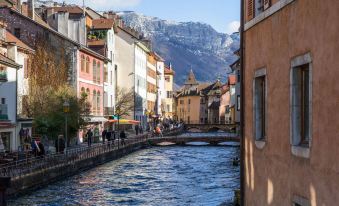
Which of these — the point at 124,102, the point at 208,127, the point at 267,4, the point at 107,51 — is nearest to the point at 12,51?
the point at 107,51

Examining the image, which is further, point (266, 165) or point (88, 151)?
point (88, 151)

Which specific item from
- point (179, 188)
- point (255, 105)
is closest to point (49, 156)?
point (179, 188)

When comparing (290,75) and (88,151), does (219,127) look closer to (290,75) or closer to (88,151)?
(88,151)

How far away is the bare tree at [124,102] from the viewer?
84812mm

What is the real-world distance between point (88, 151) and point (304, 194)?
37120 mm

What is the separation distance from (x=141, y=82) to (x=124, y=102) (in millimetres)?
18789

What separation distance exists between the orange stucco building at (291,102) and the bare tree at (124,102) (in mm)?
68712

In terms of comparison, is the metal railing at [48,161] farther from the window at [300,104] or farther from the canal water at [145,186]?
the window at [300,104]

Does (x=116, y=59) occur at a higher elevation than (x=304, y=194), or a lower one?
higher

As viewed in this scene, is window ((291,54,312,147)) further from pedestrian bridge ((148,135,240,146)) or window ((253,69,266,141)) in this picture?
pedestrian bridge ((148,135,240,146))

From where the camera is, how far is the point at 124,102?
8638cm

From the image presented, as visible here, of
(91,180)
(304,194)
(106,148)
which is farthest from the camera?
(106,148)

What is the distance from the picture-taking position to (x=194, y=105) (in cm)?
18600

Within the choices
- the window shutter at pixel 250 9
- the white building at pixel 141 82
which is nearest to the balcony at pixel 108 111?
the white building at pixel 141 82
